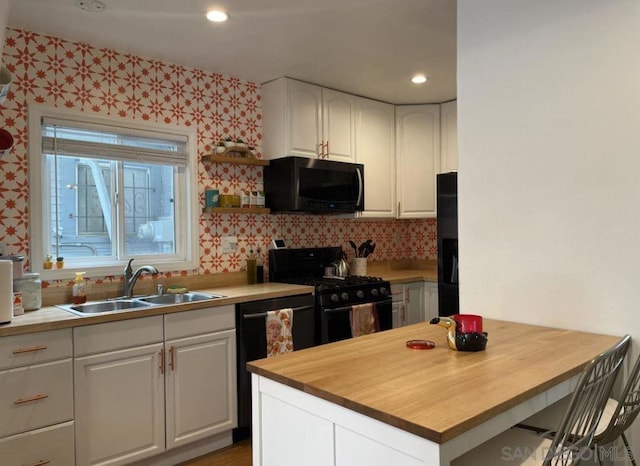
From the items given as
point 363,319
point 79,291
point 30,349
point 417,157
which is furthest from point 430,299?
point 30,349

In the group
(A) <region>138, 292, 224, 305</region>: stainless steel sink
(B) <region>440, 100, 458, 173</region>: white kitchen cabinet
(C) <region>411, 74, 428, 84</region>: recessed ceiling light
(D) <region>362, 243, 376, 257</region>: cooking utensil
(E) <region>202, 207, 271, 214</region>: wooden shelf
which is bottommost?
(A) <region>138, 292, 224, 305</region>: stainless steel sink

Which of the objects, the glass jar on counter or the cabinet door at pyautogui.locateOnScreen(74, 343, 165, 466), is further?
the glass jar on counter

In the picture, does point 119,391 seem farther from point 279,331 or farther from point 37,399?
point 279,331

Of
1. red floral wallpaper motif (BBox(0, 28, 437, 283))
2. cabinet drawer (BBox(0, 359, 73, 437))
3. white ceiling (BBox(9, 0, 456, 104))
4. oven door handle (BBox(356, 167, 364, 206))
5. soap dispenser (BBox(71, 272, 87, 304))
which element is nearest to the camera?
cabinet drawer (BBox(0, 359, 73, 437))

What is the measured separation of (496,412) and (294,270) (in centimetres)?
279

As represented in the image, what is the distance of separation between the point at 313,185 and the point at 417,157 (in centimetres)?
128

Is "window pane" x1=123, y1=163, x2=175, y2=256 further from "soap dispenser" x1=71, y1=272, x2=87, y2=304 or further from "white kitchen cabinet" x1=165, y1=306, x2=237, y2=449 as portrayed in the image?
"white kitchen cabinet" x1=165, y1=306, x2=237, y2=449

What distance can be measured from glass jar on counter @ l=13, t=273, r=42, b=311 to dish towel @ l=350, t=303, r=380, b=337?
6.52ft

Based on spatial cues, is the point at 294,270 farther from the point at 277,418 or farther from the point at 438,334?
the point at 277,418

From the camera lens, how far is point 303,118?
3721 mm

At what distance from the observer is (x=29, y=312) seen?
8.26 feet

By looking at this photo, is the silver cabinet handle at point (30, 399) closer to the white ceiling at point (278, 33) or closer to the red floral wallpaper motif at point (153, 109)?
the red floral wallpaper motif at point (153, 109)

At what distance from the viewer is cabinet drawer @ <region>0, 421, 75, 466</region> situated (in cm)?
215

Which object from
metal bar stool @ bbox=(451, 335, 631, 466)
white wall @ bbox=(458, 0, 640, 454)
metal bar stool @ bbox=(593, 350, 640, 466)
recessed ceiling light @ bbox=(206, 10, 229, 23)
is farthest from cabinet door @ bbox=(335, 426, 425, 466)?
recessed ceiling light @ bbox=(206, 10, 229, 23)
